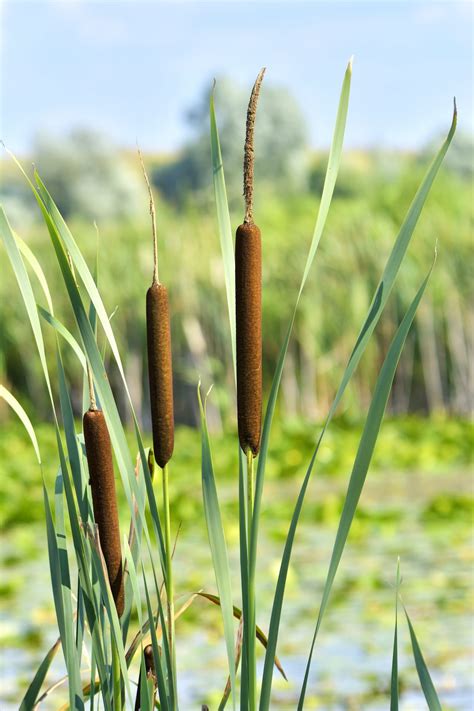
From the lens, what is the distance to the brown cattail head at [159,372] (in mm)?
932

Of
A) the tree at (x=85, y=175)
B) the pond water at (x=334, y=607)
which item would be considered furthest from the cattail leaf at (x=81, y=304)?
the tree at (x=85, y=175)

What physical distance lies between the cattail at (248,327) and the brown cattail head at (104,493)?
5.5 inches

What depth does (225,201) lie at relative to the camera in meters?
0.91

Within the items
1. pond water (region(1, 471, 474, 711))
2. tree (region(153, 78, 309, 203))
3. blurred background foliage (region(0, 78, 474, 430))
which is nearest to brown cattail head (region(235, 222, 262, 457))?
pond water (region(1, 471, 474, 711))

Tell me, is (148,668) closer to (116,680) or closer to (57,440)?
(116,680)

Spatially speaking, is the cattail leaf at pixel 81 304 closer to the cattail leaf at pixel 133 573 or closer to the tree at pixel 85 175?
the cattail leaf at pixel 133 573

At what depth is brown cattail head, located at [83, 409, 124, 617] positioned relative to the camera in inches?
37.2

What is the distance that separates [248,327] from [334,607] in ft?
8.95

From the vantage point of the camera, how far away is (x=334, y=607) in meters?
3.45

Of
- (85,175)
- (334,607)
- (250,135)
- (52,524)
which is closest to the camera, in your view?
(250,135)

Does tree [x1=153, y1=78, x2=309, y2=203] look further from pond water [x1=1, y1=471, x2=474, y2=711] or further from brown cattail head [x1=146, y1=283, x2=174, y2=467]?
brown cattail head [x1=146, y1=283, x2=174, y2=467]

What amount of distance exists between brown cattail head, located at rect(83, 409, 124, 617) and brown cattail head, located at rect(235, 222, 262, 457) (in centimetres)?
14

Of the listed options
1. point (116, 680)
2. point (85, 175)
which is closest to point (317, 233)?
point (116, 680)

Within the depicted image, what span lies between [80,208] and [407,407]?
37.2 m
